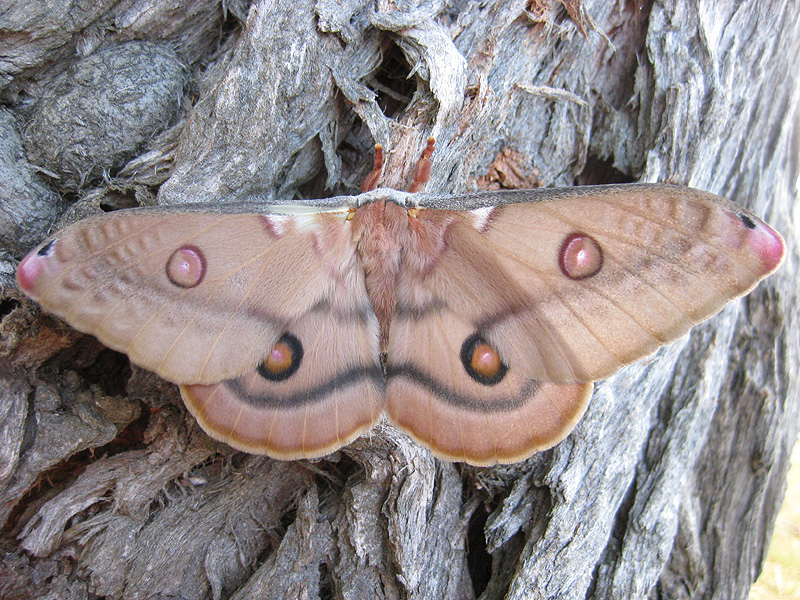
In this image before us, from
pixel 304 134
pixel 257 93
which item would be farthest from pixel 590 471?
pixel 257 93

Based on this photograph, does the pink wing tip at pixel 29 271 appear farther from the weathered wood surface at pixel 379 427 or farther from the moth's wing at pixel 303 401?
the moth's wing at pixel 303 401

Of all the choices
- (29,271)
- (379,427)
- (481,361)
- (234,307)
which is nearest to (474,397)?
(481,361)

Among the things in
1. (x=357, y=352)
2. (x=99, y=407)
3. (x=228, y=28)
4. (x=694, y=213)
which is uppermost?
(x=228, y=28)

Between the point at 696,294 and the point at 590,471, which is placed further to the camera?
the point at 590,471

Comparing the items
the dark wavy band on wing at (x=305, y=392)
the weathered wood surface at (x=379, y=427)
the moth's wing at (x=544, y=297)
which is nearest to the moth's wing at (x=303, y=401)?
the dark wavy band on wing at (x=305, y=392)

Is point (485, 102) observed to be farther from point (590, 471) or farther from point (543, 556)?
point (543, 556)

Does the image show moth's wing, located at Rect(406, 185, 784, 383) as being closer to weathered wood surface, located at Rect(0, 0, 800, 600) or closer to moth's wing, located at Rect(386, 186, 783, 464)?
moth's wing, located at Rect(386, 186, 783, 464)
